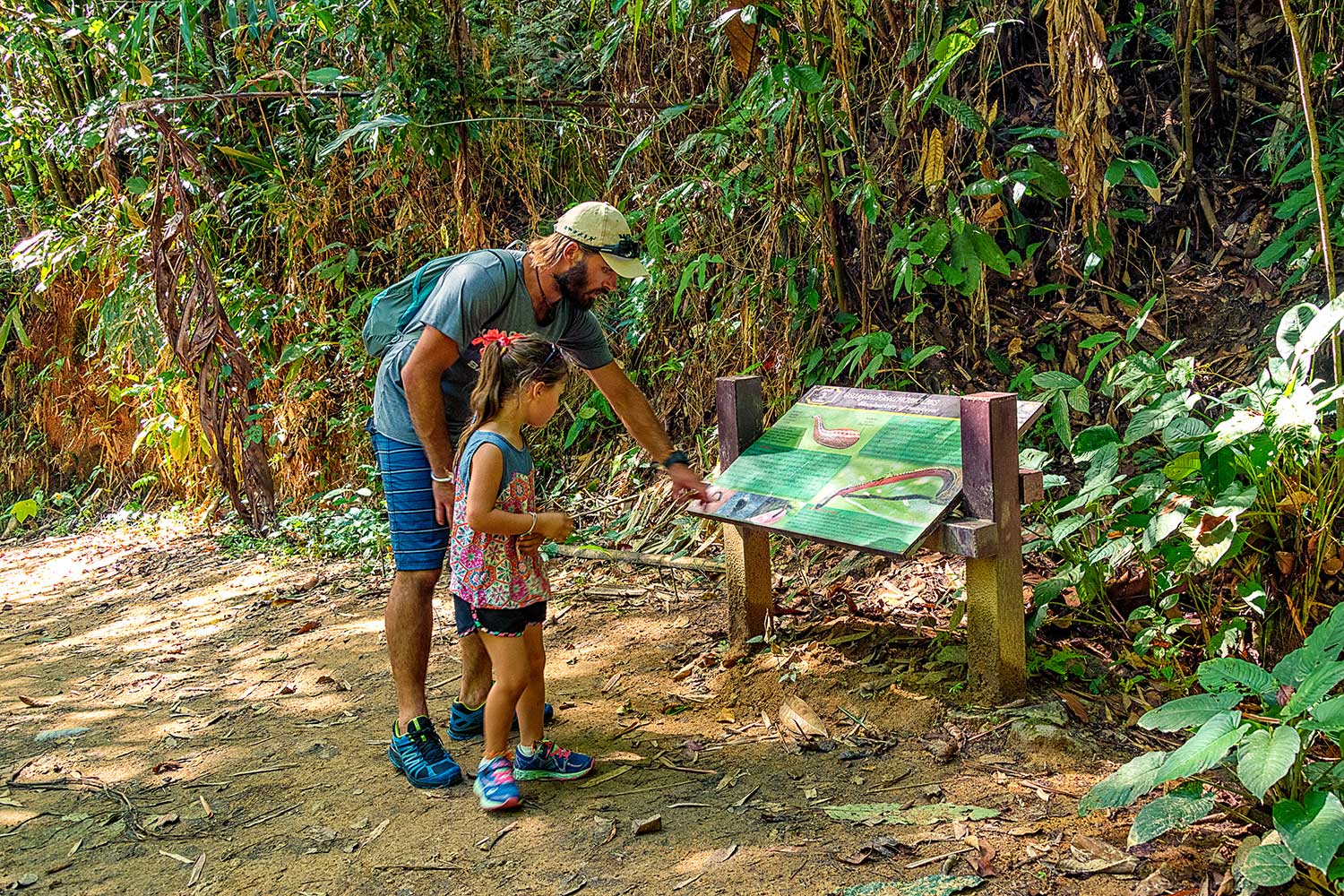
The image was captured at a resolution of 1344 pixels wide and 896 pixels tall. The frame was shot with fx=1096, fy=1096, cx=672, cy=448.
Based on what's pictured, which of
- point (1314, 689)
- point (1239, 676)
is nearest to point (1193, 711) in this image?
point (1239, 676)

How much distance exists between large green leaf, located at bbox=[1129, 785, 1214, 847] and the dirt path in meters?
0.15

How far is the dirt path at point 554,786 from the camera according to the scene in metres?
2.66

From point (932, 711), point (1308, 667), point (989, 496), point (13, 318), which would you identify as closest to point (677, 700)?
point (932, 711)

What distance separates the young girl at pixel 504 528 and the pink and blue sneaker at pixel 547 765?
13cm

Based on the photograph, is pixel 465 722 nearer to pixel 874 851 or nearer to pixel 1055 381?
pixel 874 851

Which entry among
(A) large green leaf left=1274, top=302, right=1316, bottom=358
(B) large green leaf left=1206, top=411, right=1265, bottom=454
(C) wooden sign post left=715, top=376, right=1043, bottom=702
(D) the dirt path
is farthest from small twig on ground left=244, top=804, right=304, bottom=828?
(A) large green leaf left=1274, top=302, right=1316, bottom=358

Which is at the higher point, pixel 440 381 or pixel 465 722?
pixel 440 381

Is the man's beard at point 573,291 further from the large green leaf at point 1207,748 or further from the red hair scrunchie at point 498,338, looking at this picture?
the large green leaf at point 1207,748

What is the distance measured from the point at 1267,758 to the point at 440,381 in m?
2.23

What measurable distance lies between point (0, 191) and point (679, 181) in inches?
245

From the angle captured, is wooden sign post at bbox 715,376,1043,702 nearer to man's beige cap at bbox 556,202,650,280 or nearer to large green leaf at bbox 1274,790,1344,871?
man's beige cap at bbox 556,202,650,280

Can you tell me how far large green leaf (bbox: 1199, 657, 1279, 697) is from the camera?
2.39 metres

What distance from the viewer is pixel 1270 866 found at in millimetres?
2176

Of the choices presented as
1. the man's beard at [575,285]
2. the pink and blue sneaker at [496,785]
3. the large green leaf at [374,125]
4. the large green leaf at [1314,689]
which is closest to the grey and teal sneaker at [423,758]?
the pink and blue sneaker at [496,785]
